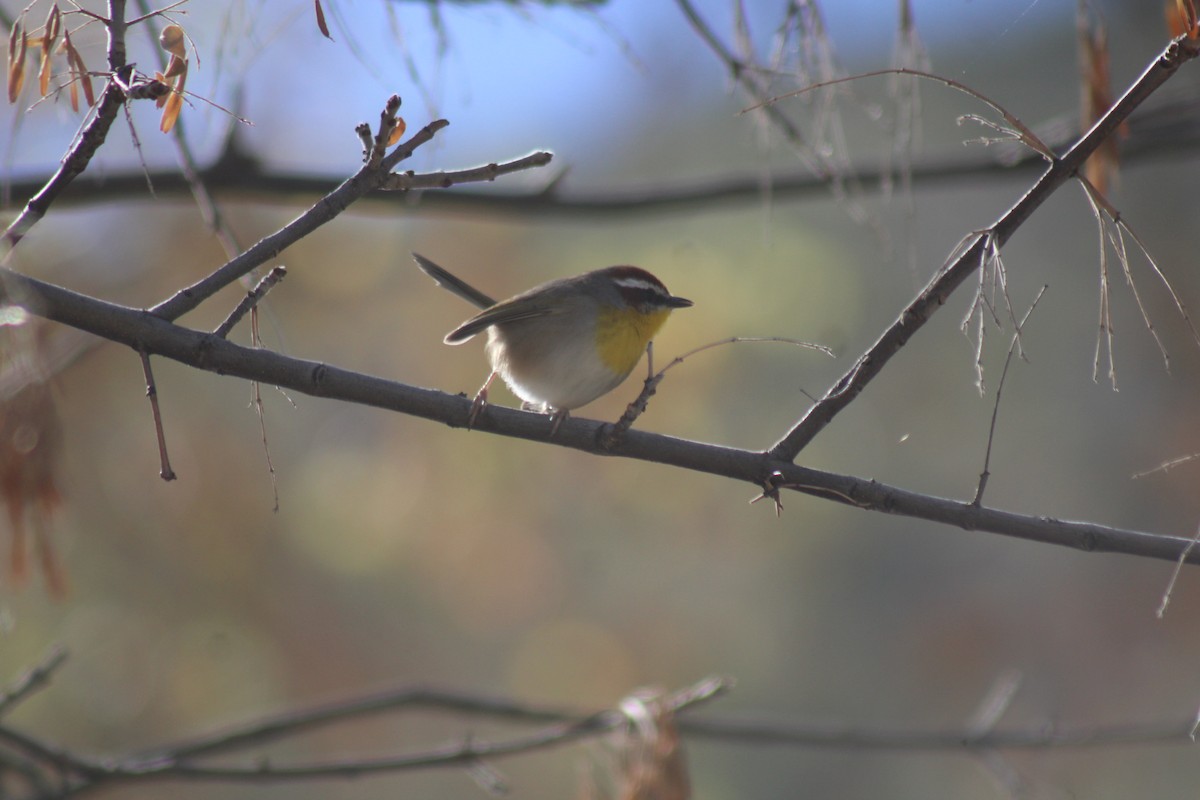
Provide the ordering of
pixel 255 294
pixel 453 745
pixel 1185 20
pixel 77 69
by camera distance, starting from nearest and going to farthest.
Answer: pixel 1185 20 → pixel 77 69 → pixel 255 294 → pixel 453 745

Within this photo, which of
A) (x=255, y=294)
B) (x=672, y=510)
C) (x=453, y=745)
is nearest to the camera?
(x=255, y=294)

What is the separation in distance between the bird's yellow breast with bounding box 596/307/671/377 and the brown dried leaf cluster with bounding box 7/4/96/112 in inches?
95.3

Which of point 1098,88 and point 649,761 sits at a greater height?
point 1098,88

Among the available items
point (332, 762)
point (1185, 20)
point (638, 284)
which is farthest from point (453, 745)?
point (1185, 20)

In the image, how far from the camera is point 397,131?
5.37 feet

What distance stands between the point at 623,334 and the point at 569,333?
227 millimetres

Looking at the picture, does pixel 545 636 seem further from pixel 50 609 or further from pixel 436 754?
pixel 436 754

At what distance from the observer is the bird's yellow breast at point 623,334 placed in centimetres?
397

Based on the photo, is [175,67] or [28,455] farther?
[28,455]

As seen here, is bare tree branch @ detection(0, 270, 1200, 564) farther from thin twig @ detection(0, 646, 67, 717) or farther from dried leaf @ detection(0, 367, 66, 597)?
thin twig @ detection(0, 646, 67, 717)

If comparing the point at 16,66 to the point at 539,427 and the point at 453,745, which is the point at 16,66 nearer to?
the point at 539,427

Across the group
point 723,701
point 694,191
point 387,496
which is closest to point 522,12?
point 694,191

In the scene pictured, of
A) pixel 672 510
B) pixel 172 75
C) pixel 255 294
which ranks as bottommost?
pixel 672 510

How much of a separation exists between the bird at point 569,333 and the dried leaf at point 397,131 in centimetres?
222
